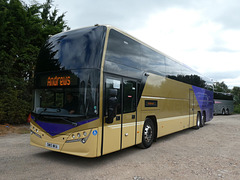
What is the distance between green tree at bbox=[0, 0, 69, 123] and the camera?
11.3m

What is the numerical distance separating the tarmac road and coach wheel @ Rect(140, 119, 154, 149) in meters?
0.22

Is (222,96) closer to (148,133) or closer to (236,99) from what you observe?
(148,133)

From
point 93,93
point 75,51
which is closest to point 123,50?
point 75,51

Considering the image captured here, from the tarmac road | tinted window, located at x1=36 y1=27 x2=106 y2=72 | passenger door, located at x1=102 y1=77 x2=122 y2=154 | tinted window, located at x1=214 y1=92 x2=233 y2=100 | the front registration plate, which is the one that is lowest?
the tarmac road

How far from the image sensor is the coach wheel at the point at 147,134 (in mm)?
7191

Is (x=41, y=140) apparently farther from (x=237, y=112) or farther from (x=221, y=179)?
(x=237, y=112)

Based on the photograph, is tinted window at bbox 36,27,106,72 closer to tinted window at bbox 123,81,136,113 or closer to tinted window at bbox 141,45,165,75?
tinted window at bbox 123,81,136,113

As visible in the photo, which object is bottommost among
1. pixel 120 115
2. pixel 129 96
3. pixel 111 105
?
pixel 120 115

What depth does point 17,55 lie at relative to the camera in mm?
12469

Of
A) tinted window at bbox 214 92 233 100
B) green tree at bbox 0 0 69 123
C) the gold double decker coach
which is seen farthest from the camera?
tinted window at bbox 214 92 233 100

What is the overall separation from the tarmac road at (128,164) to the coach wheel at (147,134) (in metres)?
0.22

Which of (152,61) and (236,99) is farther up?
(152,61)

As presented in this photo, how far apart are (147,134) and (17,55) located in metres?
9.65

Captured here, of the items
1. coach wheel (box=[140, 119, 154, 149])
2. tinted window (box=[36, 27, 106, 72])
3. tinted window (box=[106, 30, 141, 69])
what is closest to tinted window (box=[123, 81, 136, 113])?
tinted window (box=[106, 30, 141, 69])
